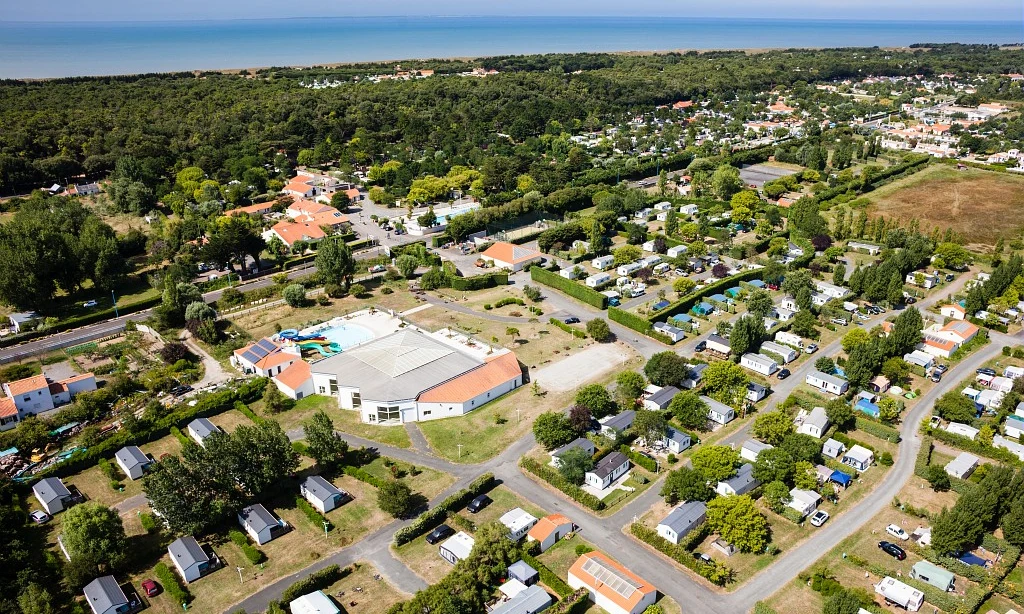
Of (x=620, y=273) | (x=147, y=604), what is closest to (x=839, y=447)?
(x=620, y=273)

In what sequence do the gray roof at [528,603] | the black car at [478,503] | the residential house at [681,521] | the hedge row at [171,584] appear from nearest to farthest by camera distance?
1. the gray roof at [528,603]
2. the hedge row at [171,584]
3. the residential house at [681,521]
4. the black car at [478,503]

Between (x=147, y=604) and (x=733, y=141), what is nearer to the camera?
(x=147, y=604)

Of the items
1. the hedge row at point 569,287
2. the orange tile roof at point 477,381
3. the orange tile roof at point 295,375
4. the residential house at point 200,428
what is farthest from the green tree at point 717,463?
the residential house at point 200,428

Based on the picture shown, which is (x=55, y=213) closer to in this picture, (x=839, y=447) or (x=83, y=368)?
(x=83, y=368)

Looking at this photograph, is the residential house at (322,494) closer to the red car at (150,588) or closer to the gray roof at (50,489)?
the red car at (150,588)

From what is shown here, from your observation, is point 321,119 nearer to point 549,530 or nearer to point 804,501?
point 549,530

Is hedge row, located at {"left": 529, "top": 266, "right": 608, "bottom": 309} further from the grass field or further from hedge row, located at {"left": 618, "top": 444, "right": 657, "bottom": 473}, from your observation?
the grass field

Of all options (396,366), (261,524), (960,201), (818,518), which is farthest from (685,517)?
(960,201)
